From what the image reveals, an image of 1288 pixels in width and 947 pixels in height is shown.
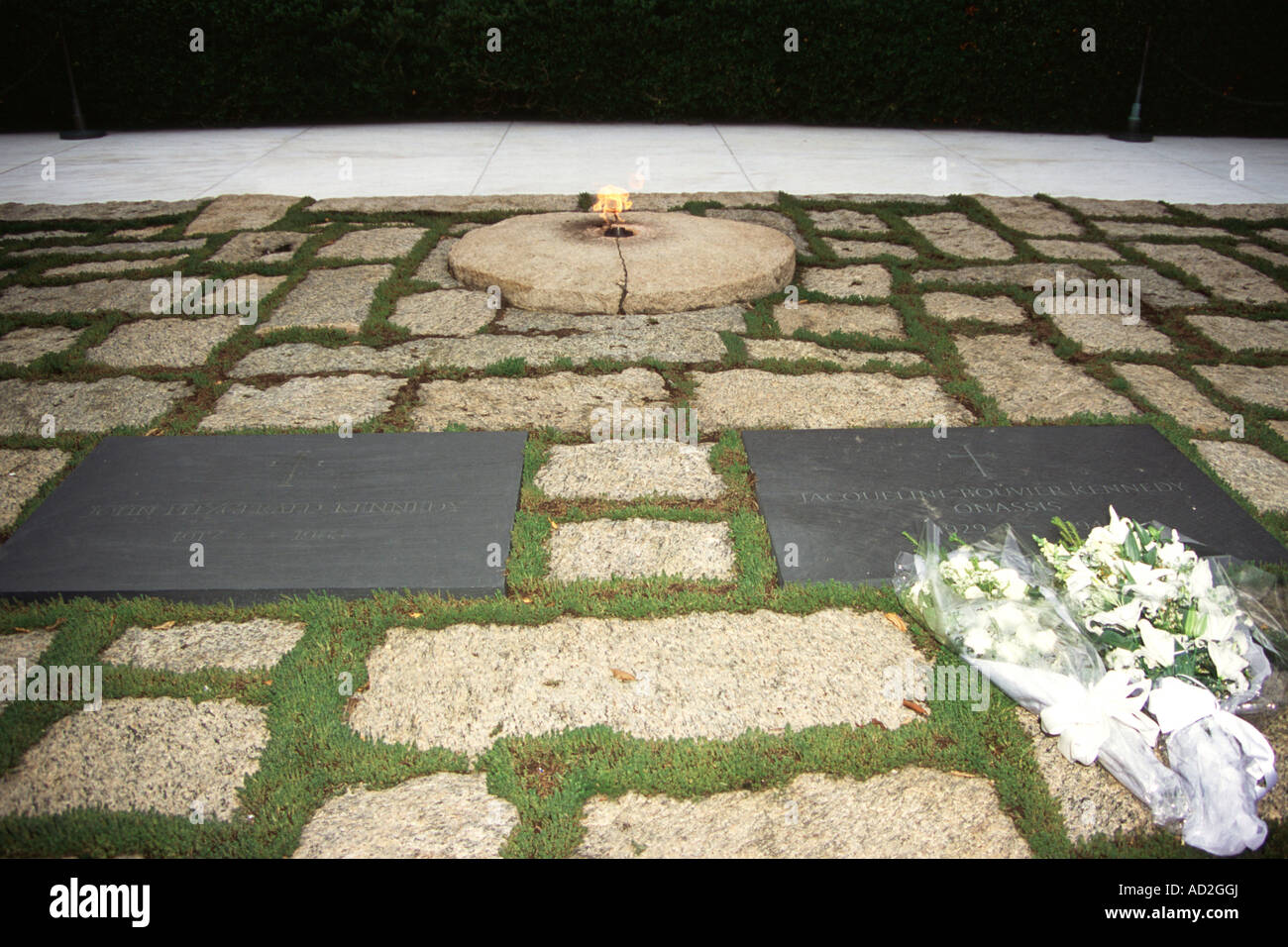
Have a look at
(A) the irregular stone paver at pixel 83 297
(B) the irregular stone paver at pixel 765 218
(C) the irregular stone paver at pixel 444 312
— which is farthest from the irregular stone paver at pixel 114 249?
(B) the irregular stone paver at pixel 765 218

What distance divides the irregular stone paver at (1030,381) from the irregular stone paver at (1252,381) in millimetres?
502

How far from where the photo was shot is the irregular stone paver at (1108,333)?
405cm

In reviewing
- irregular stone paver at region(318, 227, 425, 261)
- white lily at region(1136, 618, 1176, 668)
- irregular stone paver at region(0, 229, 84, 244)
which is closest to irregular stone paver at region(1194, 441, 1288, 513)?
white lily at region(1136, 618, 1176, 668)

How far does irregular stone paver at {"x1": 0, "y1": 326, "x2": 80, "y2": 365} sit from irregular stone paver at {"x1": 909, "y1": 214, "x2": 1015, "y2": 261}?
4.36 m

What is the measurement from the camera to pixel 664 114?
9.50m

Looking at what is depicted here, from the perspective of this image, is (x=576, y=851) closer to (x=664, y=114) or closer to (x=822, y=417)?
(x=822, y=417)

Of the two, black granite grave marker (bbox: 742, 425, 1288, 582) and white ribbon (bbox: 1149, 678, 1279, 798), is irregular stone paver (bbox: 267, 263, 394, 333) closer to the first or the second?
black granite grave marker (bbox: 742, 425, 1288, 582)

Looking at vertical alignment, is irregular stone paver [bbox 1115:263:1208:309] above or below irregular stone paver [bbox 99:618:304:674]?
above

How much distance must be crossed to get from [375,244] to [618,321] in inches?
71.0

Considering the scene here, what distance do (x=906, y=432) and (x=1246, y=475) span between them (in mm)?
1062

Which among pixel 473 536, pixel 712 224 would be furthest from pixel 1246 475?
pixel 712 224

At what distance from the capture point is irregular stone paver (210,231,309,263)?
507cm

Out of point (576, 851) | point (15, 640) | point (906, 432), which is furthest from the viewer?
point (906, 432)

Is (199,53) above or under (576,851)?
above
